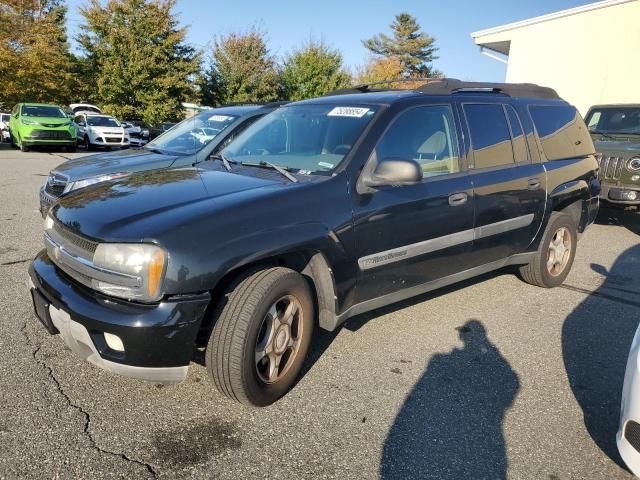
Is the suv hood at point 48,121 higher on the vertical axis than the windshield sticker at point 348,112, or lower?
lower

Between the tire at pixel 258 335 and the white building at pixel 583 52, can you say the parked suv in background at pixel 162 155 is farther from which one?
the white building at pixel 583 52

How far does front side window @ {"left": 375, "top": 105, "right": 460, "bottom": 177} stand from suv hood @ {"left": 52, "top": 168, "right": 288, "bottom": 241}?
2.91 ft

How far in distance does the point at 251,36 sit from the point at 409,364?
93.8 feet

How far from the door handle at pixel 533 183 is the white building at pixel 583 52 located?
599 inches

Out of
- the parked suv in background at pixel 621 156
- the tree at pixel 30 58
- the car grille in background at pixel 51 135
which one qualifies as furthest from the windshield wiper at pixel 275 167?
the tree at pixel 30 58

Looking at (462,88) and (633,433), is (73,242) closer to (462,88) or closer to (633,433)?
(633,433)

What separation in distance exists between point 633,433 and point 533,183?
2592 millimetres

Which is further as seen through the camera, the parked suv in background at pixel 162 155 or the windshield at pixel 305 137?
the parked suv in background at pixel 162 155

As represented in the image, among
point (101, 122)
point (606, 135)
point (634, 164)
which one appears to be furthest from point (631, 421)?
point (101, 122)

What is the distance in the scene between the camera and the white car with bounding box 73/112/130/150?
60.3 ft

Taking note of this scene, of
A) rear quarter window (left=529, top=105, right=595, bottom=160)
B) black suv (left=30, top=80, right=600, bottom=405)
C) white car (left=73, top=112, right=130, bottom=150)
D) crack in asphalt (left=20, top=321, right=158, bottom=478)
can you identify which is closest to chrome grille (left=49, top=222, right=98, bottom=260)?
black suv (left=30, top=80, right=600, bottom=405)

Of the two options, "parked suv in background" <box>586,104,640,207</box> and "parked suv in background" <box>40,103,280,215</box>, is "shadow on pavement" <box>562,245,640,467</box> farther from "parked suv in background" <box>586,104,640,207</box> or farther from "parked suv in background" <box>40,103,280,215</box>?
"parked suv in background" <box>40,103,280,215</box>

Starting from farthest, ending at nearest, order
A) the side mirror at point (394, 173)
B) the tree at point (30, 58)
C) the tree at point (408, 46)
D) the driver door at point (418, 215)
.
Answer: the tree at point (408, 46) → the tree at point (30, 58) → the driver door at point (418, 215) → the side mirror at point (394, 173)

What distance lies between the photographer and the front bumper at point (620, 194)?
7422mm
